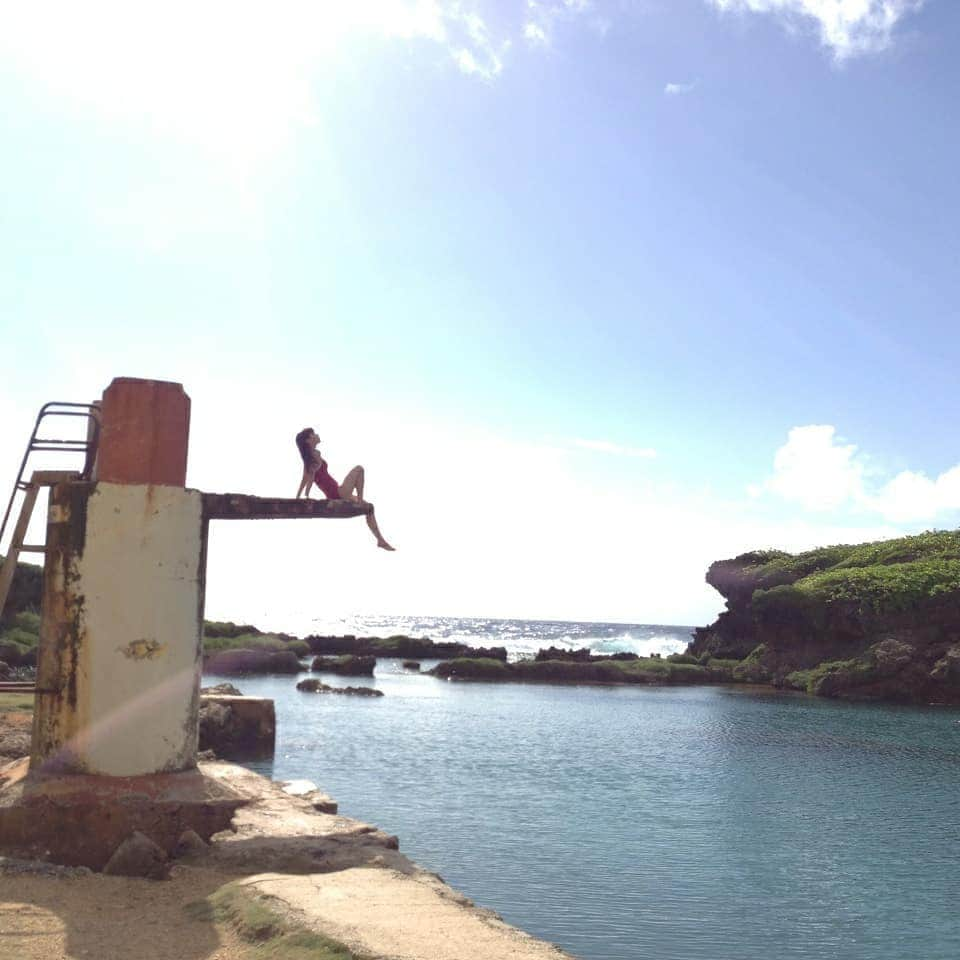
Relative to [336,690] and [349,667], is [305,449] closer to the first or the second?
[336,690]

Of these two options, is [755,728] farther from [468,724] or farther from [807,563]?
[807,563]

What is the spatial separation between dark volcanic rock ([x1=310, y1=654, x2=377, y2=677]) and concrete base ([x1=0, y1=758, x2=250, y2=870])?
46.0 meters

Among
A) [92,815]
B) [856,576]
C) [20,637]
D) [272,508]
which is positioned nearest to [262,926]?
[92,815]

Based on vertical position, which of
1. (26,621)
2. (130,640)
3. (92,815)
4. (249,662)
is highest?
(130,640)

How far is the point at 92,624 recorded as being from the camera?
9320 mm

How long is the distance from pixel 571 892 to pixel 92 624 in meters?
7.25

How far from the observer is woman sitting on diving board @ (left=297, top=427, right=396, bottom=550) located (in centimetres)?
1108

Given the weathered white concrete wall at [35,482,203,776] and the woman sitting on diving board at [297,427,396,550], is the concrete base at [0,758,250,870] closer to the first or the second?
the weathered white concrete wall at [35,482,203,776]

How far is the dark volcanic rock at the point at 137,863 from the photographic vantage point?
849cm

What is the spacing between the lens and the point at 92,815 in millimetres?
8812

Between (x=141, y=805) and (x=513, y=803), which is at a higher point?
(x=141, y=805)

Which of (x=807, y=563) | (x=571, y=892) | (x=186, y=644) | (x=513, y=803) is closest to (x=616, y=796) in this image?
(x=513, y=803)

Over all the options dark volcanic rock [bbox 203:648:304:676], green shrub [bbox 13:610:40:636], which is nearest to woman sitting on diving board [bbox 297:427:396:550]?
green shrub [bbox 13:610:40:636]

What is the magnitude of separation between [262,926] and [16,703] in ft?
48.4
